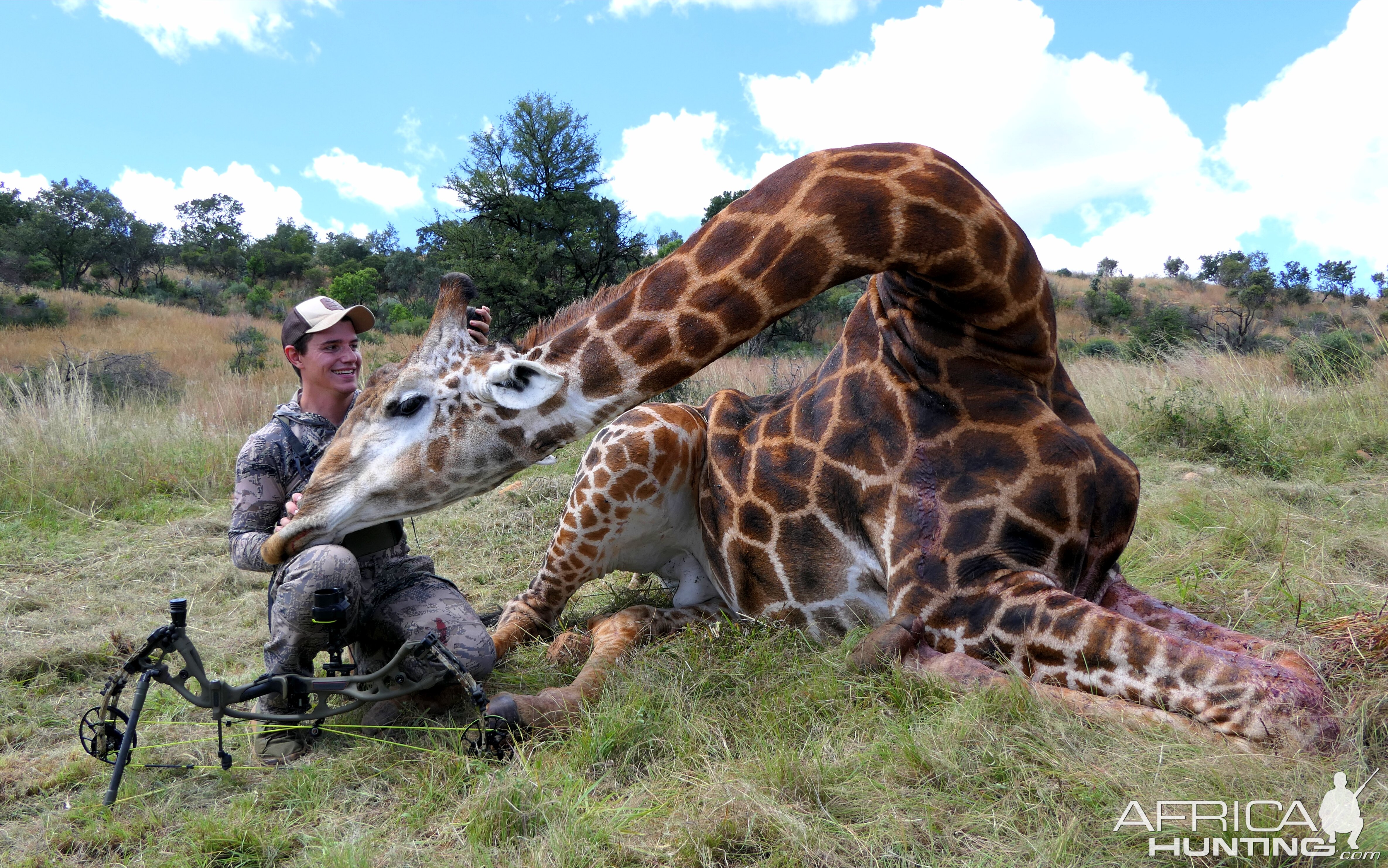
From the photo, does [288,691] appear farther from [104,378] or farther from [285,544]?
[104,378]

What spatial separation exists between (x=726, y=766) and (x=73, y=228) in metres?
47.1

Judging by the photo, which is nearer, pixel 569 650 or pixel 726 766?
pixel 726 766

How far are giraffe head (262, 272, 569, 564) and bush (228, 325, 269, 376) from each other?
12.5 m

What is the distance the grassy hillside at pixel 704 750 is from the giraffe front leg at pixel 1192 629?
0.57 feet

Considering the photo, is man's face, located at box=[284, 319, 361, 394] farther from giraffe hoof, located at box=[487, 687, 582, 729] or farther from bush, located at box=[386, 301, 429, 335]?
bush, located at box=[386, 301, 429, 335]

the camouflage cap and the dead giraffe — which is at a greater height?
the camouflage cap

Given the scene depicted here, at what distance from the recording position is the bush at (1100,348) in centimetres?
1861

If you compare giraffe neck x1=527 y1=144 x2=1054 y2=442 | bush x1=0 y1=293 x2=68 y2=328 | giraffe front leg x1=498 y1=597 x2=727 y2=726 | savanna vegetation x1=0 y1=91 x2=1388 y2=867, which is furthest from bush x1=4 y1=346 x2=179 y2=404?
bush x1=0 y1=293 x2=68 y2=328

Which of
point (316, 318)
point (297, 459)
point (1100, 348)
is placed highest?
point (1100, 348)

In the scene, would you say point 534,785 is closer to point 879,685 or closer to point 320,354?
point 879,685

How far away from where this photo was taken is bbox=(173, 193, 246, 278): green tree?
49.3m

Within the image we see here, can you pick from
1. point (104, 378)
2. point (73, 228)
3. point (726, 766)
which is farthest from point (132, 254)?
point (726, 766)

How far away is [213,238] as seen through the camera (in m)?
53.7

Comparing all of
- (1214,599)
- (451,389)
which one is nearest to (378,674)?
(451,389)
